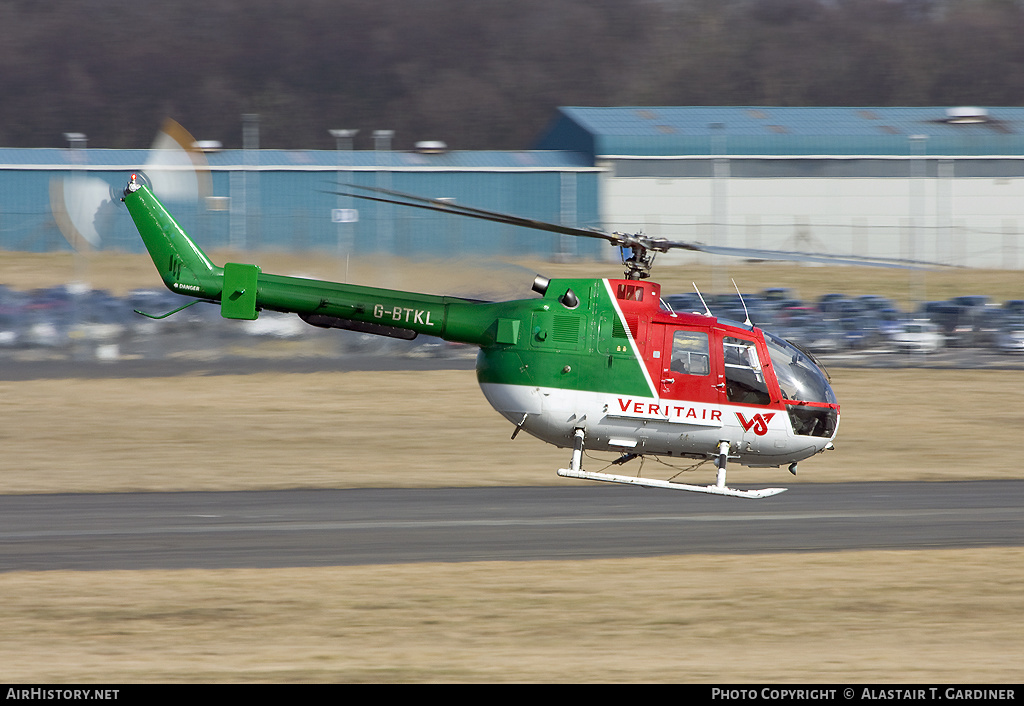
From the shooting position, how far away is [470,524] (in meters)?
14.8

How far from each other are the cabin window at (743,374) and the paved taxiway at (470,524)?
172 centimetres

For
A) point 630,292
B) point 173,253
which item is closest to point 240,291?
point 173,253

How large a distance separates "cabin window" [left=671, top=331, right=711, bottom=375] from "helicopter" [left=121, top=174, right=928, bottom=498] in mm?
12

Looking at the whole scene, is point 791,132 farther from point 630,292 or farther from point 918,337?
point 630,292

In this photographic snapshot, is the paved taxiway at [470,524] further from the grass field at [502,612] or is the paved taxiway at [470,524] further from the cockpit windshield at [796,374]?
the cockpit windshield at [796,374]

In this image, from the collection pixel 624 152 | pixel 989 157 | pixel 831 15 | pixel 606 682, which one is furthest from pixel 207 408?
pixel 831 15

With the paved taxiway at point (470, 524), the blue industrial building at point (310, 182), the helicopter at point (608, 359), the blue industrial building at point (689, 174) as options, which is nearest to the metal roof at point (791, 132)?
the blue industrial building at point (689, 174)

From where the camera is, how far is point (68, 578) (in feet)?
39.9

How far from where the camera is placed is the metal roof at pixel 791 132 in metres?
47.7

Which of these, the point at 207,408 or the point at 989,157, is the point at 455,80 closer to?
the point at 989,157

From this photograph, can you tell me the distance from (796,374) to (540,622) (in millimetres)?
4903

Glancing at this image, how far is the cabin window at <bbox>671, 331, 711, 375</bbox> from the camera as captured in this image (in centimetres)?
1377

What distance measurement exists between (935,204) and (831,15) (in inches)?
1900

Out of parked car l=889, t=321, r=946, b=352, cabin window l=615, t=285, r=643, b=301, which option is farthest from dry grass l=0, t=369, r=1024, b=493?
cabin window l=615, t=285, r=643, b=301
